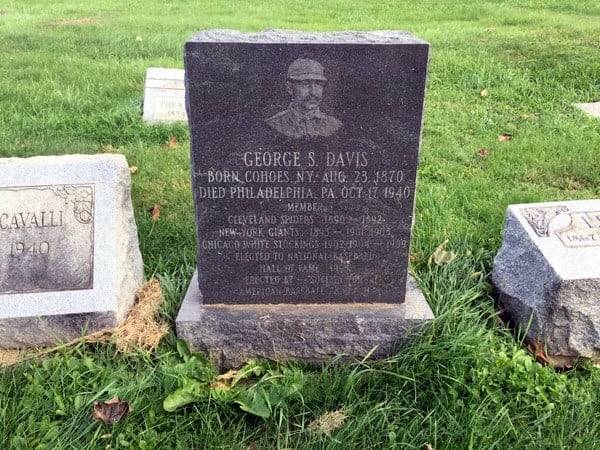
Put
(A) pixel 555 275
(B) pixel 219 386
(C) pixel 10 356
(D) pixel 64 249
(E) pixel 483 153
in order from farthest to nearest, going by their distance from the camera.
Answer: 1. (E) pixel 483 153
2. (D) pixel 64 249
3. (C) pixel 10 356
4. (A) pixel 555 275
5. (B) pixel 219 386

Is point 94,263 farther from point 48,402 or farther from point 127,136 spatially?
point 127,136

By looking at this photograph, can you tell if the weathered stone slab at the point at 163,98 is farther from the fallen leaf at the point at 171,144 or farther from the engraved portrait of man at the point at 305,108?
the engraved portrait of man at the point at 305,108

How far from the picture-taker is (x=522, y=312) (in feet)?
9.91

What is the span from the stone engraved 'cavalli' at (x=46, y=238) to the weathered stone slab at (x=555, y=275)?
216 centimetres

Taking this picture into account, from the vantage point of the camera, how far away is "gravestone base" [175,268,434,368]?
290 centimetres

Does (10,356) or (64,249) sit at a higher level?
(64,249)

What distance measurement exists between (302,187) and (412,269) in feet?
3.23

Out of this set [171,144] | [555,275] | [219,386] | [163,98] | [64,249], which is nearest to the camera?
[219,386]

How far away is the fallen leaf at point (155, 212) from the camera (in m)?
4.12

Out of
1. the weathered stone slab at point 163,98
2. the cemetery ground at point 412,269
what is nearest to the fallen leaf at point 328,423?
the cemetery ground at point 412,269

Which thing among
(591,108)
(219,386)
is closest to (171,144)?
(219,386)

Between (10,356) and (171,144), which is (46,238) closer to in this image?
(10,356)

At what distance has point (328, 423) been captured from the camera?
2.50 meters

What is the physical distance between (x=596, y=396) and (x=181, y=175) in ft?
10.7
